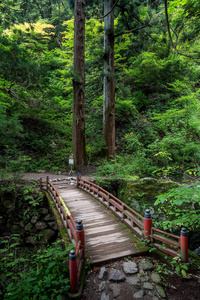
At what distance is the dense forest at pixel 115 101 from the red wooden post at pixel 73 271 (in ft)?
13.5

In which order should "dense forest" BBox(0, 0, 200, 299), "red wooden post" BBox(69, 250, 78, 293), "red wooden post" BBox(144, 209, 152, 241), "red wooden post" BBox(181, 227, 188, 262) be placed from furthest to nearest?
"dense forest" BBox(0, 0, 200, 299), "red wooden post" BBox(144, 209, 152, 241), "red wooden post" BBox(181, 227, 188, 262), "red wooden post" BBox(69, 250, 78, 293)

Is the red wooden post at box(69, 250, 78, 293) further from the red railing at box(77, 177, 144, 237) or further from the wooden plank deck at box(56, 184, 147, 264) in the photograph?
the red railing at box(77, 177, 144, 237)

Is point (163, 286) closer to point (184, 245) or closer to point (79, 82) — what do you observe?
point (184, 245)

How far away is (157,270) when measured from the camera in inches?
148

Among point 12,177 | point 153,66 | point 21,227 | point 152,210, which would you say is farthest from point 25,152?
point 153,66

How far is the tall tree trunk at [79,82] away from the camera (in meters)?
10.6

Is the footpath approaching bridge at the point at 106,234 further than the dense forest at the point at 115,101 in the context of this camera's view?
No

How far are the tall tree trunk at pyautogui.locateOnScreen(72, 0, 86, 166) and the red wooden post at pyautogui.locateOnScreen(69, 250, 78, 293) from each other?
858cm

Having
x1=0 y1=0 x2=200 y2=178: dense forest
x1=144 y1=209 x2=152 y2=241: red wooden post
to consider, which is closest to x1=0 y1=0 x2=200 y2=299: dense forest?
x1=0 y1=0 x2=200 y2=178: dense forest

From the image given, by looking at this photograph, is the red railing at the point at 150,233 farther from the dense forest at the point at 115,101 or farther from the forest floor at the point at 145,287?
the dense forest at the point at 115,101

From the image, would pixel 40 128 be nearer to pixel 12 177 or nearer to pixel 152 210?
pixel 12 177

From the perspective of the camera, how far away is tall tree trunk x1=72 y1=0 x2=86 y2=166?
10.6m

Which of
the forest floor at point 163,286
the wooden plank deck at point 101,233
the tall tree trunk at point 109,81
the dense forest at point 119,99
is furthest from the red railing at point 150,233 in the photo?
the tall tree trunk at point 109,81

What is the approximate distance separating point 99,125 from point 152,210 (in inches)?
409
